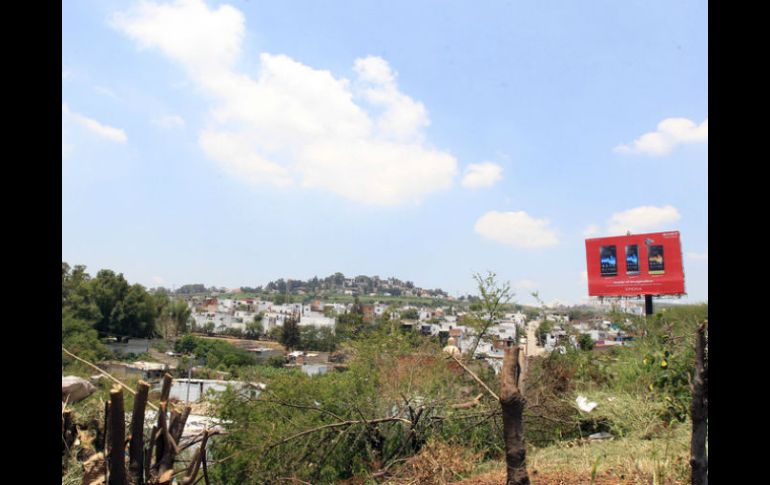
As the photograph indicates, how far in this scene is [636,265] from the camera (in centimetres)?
2155

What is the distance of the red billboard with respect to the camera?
21.0m

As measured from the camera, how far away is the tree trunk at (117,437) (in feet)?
9.63

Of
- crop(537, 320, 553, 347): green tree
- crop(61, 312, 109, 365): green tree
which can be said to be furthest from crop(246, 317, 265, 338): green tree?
crop(537, 320, 553, 347): green tree

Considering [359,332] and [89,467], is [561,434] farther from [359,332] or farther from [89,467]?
[89,467]

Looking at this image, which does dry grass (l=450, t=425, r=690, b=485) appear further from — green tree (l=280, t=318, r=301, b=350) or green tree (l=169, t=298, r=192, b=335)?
green tree (l=169, t=298, r=192, b=335)

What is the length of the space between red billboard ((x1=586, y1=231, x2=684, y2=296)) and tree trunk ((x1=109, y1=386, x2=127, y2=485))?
21.7 meters

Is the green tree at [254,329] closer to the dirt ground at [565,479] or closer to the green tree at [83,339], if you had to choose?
the green tree at [83,339]

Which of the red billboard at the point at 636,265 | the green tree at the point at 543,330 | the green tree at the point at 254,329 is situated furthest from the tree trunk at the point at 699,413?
the green tree at the point at 254,329

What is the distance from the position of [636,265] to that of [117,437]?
72.3 ft

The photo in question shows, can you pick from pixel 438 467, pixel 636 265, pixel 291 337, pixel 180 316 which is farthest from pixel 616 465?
pixel 180 316

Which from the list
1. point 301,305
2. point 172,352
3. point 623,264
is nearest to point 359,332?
point 623,264
